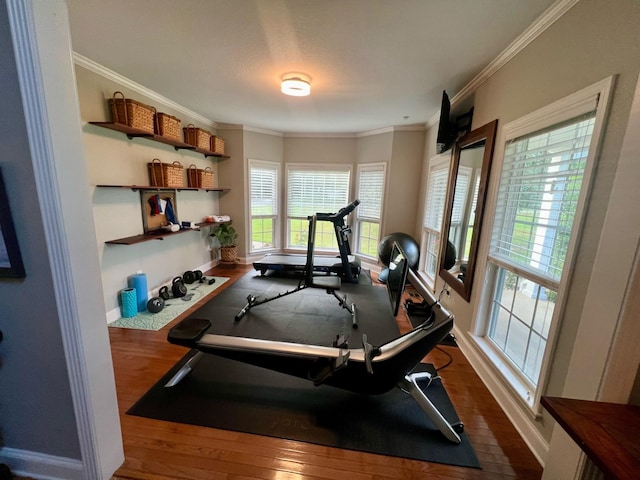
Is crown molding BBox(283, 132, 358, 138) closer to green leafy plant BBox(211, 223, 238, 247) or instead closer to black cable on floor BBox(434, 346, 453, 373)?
green leafy plant BBox(211, 223, 238, 247)

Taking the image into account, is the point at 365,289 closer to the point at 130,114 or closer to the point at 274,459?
the point at 274,459

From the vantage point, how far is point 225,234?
4727mm

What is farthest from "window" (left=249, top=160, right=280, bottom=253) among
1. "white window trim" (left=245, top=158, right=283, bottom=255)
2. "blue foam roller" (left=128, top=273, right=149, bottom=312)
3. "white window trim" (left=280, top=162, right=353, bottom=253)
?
"blue foam roller" (left=128, top=273, right=149, bottom=312)

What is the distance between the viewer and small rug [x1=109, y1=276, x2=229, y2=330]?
2721 millimetres

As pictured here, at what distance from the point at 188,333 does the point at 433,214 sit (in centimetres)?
341

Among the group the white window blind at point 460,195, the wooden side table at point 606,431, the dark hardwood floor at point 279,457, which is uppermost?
the white window blind at point 460,195

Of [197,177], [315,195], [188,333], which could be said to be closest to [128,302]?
[188,333]

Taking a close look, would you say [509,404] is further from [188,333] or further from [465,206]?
[188,333]

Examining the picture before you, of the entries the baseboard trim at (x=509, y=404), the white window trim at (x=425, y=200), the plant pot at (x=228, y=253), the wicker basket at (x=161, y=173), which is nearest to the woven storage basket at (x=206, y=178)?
the wicker basket at (x=161, y=173)

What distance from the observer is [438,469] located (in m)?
1.39

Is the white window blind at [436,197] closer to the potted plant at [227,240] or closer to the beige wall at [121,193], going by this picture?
the potted plant at [227,240]

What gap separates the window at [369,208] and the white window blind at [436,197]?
894 millimetres

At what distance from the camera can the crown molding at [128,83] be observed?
2.31 m

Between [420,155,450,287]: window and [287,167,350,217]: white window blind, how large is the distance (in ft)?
5.66
